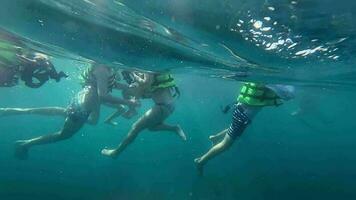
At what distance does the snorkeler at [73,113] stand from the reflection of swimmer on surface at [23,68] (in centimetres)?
252

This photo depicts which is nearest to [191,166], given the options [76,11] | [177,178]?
[177,178]

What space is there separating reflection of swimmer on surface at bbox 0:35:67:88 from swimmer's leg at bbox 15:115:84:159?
3013 mm

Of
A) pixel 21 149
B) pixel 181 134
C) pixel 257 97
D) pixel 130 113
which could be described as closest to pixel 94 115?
pixel 130 113

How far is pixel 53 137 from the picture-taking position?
49.8 ft

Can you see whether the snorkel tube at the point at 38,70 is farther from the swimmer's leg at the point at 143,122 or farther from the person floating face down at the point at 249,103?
the person floating face down at the point at 249,103

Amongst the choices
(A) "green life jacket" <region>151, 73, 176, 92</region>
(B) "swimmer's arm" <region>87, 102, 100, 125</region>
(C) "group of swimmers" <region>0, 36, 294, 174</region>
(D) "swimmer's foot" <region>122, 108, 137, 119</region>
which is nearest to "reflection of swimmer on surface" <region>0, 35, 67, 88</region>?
(C) "group of swimmers" <region>0, 36, 294, 174</region>

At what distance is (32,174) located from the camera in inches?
1061

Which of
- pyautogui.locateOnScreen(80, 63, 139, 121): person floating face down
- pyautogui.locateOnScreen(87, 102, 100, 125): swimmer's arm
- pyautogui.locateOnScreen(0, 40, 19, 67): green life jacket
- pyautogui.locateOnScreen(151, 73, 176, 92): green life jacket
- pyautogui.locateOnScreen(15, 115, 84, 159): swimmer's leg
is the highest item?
pyautogui.locateOnScreen(0, 40, 19, 67): green life jacket

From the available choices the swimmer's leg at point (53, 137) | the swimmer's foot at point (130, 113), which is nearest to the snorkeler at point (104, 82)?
the swimmer's foot at point (130, 113)

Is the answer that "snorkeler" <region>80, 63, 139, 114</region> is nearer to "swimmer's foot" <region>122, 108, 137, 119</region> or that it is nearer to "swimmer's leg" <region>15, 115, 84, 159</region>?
"swimmer's foot" <region>122, 108, 137, 119</region>

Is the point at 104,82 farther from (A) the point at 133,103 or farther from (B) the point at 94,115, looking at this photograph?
(B) the point at 94,115

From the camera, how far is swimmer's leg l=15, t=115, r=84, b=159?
14789 mm

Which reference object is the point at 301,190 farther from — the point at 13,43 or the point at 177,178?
the point at 13,43

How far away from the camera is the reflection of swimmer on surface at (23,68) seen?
1161 centimetres
